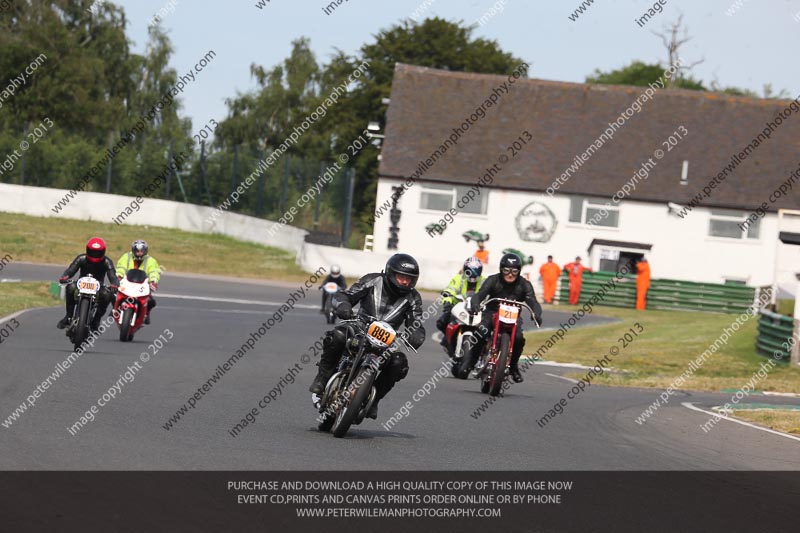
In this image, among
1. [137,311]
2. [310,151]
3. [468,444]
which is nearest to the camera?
[468,444]

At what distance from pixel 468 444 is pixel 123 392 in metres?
4.05

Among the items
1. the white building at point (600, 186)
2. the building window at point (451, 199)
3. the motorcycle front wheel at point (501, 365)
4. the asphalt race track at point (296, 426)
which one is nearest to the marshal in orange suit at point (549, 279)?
the white building at point (600, 186)

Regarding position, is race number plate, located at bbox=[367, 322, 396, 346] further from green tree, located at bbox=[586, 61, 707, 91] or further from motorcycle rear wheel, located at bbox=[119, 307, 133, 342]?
green tree, located at bbox=[586, 61, 707, 91]

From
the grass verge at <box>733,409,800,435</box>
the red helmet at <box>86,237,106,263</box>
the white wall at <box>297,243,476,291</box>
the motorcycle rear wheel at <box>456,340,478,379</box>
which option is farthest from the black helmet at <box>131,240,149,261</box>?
the white wall at <box>297,243,476,291</box>

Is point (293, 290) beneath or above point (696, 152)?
beneath

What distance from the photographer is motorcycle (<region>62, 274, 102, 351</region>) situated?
1845 centimetres

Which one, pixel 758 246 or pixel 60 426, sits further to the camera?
pixel 758 246

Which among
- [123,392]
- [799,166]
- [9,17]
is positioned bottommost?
[123,392]

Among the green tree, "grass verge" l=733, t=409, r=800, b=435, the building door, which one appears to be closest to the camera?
"grass verge" l=733, t=409, r=800, b=435

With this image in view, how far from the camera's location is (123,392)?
13453 millimetres

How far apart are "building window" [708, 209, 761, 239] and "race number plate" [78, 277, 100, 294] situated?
119ft

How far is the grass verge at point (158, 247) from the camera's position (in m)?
43.9
